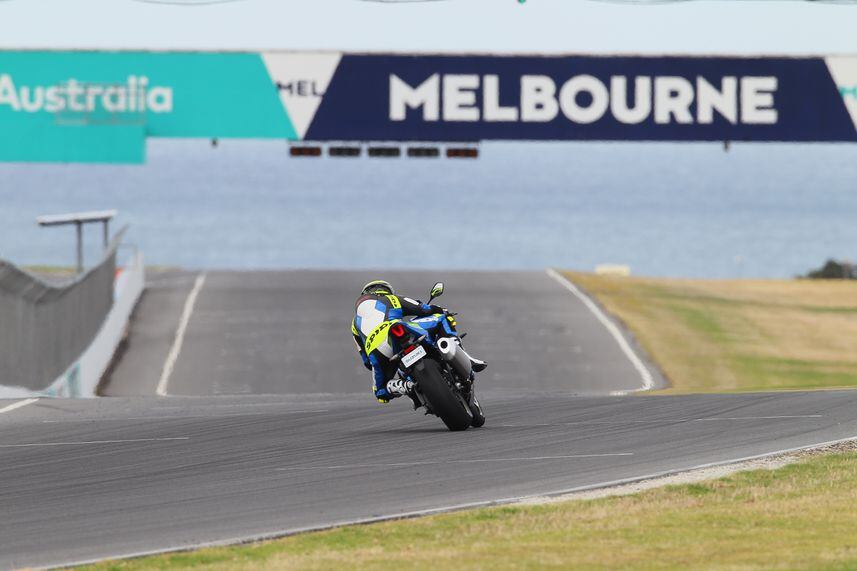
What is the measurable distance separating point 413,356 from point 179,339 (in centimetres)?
2436

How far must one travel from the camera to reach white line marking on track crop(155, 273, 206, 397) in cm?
3450

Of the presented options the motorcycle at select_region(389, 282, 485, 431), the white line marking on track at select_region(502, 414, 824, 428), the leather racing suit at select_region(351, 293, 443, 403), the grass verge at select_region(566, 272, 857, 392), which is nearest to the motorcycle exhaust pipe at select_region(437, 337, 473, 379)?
the motorcycle at select_region(389, 282, 485, 431)

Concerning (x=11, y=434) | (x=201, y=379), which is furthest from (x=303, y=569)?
(x=201, y=379)

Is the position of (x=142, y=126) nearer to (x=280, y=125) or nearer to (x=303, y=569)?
(x=280, y=125)

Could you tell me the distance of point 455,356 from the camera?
1659 cm

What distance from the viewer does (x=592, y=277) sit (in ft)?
168

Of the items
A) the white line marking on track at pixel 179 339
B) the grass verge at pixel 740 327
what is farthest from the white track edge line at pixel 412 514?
the white line marking on track at pixel 179 339

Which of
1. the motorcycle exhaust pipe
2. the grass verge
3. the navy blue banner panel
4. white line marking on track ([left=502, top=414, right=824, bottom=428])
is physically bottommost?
the grass verge

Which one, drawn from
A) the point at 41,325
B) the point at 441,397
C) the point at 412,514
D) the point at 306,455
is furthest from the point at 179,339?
the point at 412,514

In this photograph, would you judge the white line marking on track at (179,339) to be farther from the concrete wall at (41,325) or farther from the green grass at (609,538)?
the green grass at (609,538)

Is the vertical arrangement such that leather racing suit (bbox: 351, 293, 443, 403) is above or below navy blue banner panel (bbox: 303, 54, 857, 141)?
below

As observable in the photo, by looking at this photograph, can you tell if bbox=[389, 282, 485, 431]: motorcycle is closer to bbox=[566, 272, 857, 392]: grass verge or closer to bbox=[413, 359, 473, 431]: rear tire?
bbox=[413, 359, 473, 431]: rear tire

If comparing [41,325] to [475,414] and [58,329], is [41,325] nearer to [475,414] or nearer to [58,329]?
[58,329]

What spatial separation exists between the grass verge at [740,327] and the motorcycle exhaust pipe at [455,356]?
16.3 m
